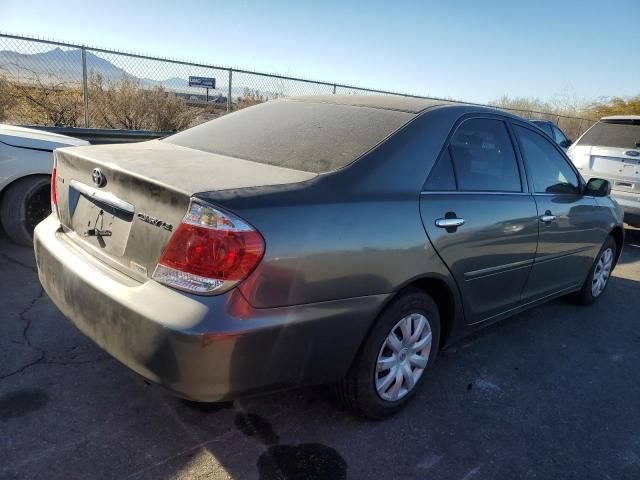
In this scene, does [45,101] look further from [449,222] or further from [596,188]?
[596,188]

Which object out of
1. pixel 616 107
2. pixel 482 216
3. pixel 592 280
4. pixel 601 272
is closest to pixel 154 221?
pixel 482 216

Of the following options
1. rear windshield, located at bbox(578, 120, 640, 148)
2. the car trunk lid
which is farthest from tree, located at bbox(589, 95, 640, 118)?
the car trunk lid

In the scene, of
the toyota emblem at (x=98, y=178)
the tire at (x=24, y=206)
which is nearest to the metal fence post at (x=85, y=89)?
the tire at (x=24, y=206)

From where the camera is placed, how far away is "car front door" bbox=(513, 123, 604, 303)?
11.6 ft

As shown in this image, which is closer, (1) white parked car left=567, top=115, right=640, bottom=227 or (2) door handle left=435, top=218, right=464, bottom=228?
(2) door handle left=435, top=218, right=464, bottom=228

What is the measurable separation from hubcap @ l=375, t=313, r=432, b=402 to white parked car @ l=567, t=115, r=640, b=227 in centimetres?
574

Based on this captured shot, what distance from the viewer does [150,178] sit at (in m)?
2.11

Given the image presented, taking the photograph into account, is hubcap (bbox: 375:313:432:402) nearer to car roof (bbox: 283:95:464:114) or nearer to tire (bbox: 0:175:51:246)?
car roof (bbox: 283:95:464:114)

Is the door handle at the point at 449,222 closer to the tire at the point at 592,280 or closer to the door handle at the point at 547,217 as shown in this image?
the door handle at the point at 547,217

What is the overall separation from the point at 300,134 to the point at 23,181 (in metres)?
3.08

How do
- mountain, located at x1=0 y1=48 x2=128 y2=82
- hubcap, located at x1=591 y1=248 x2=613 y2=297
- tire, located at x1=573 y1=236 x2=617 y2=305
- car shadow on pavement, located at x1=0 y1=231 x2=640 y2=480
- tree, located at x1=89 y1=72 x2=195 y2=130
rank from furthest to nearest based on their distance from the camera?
tree, located at x1=89 y1=72 x2=195 y2=130 → mountain, located at x1=0 y1=48 x2=128 y2=82 → hubcap, located at x1=591 y1=248 x2=613 y2=297 → tire, located at x1=573 y1=236 x2=617 y2=305 → car shadow on pavement, located at x1=0 y1=231 x2=640 y2=480

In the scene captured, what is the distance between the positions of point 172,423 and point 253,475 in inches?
21.3

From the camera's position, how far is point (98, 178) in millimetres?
2338

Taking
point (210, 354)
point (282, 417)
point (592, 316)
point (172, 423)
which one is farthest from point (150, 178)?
point (592, 316)
